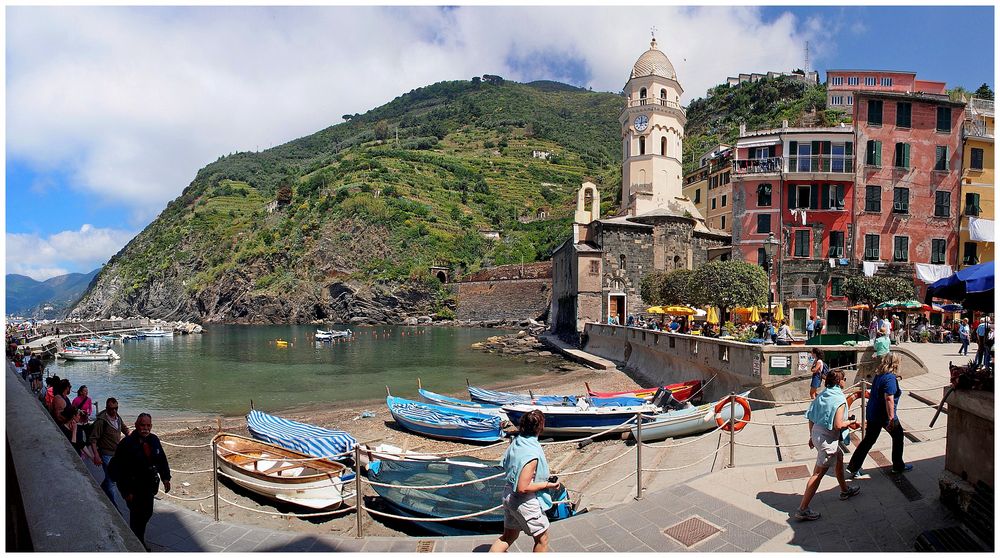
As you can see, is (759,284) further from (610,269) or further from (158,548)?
(158,548)

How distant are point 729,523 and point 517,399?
1447 cm

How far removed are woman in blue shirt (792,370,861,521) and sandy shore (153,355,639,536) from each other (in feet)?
12.4

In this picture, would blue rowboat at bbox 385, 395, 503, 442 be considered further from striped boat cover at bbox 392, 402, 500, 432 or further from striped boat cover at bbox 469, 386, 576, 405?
striped boat cover at bbox 469, 386, 576, 405

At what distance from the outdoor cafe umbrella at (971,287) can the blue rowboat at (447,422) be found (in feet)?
38.9

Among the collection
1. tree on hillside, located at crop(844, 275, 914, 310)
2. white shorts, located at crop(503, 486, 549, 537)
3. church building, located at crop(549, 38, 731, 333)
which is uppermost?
church building, located at crop(549, 38, 731, 333)

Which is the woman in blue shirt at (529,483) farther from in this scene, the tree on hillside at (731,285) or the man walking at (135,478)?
the tree on hillside at (731,285)

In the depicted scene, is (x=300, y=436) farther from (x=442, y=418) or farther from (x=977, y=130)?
(x=977, y=130)

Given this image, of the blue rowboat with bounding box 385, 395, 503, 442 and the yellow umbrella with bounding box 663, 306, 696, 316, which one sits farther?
the yellow umbrella with bounding box 663, 306, 696, 316

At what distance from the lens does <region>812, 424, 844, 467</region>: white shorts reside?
597 cm

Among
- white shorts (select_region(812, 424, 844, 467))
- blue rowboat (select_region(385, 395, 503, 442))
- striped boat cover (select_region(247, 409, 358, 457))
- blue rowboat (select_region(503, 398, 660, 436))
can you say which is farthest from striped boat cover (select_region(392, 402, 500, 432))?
white shorts (select_region(812, 424, 844, 467))

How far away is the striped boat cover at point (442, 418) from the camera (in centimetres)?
1652

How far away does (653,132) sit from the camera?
4597cm

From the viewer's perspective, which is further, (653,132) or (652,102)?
(653,132)

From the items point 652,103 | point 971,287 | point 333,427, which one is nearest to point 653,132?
point 652,103
